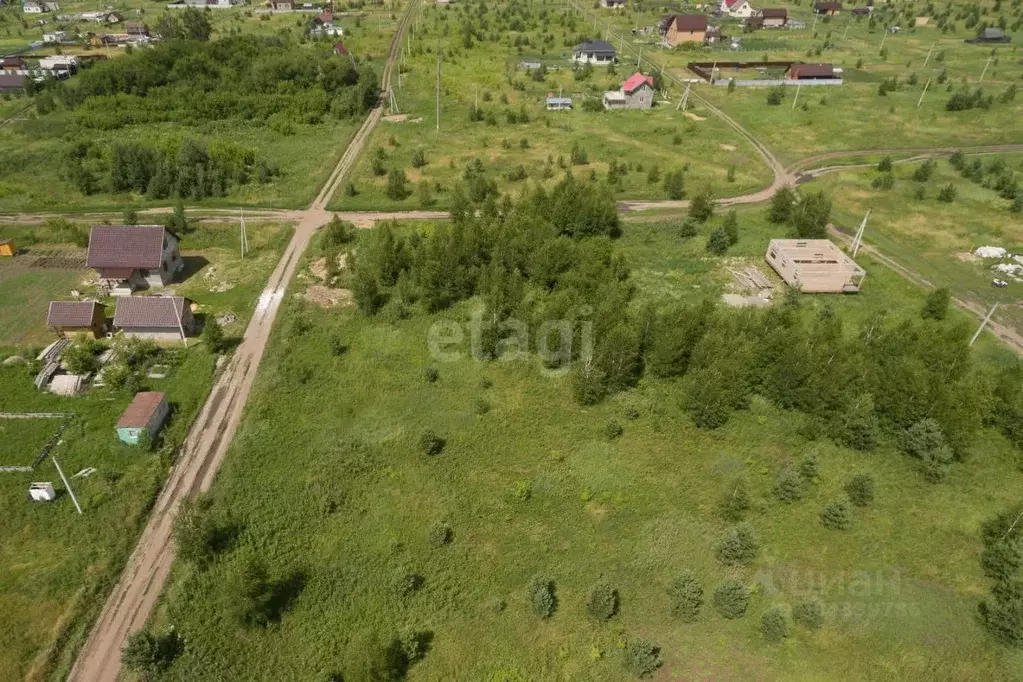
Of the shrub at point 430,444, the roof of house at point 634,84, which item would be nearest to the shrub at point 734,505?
the shrub at point 430,444

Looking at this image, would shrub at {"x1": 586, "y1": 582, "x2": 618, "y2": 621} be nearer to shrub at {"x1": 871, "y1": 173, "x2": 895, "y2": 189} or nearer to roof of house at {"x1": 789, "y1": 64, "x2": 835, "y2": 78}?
shrub at {"x1": 871, "y1": 173, "x2": 895, "y2": 189}

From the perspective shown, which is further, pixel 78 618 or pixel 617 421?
pixel 617 421

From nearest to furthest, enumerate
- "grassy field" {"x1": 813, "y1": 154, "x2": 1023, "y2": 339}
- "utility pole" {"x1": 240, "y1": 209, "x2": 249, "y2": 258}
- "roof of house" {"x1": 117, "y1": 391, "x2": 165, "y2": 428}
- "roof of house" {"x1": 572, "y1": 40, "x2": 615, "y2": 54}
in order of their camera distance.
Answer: "roof of house" {"x1": 117, "y1": 391, "x2": 165, "y2": 428}, "grassy field" {"x1": 813, "y1": 154, "x2": 1023, "y2": 339}, "utility pole" {"x1": 240, "y1": 209, "x2": 249, "y2": 258}, "roof of house" {"x1": 572, "y1": 40, "x2": 615, "y2": 54}

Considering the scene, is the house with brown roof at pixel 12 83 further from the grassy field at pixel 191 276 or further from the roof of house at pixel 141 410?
the roof of house at pixel 141 410

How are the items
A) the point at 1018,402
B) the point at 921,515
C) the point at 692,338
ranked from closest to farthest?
the point at 921,515 → the point at 1018,402 → the point at 692,338

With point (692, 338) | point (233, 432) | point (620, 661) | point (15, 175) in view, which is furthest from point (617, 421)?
point (15, 175)

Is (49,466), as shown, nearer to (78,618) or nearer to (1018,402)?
(78,618)

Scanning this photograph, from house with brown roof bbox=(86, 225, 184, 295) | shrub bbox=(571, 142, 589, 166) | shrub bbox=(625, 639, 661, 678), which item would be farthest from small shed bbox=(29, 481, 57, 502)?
shrub bbox=(571, 142, 589, 166)
